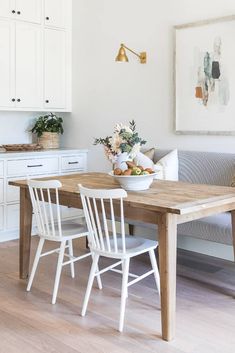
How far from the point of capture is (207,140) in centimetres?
409

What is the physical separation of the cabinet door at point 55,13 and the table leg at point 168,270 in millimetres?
3326

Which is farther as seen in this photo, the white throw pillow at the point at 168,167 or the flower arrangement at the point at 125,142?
the white throw pillow at the point at 168,167

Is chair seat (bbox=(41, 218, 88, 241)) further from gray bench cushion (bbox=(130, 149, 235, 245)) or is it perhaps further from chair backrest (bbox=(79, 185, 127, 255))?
gray bench cushion (bbox=(130, 149, 235, 245))

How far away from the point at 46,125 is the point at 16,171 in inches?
33.6

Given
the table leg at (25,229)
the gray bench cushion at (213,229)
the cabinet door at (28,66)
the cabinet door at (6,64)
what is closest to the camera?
the gray bench cushion at (213,229)

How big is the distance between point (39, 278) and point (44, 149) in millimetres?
1952

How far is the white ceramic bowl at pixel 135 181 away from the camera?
2.90m

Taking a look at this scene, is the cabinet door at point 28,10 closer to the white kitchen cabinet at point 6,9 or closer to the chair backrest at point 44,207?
the white kitchen cabinet at point 6,9

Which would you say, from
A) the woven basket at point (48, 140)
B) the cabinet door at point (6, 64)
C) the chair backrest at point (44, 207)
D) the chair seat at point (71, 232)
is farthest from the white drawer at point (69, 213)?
the chair backrest at point (44, 207)

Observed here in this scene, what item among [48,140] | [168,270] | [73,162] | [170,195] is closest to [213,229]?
[170,195]

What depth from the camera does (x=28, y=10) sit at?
4.77 metres

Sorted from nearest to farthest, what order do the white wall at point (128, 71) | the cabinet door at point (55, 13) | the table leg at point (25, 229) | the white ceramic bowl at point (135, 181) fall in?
the white ceramic bowl at point (135, 181) → the table leg at point (25, 229) → the white wall at point (128, 71) → the cabinet door at point (55, 13)

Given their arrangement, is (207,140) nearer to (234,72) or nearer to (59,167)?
(234,72)

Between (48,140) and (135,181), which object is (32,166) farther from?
(135,181)
